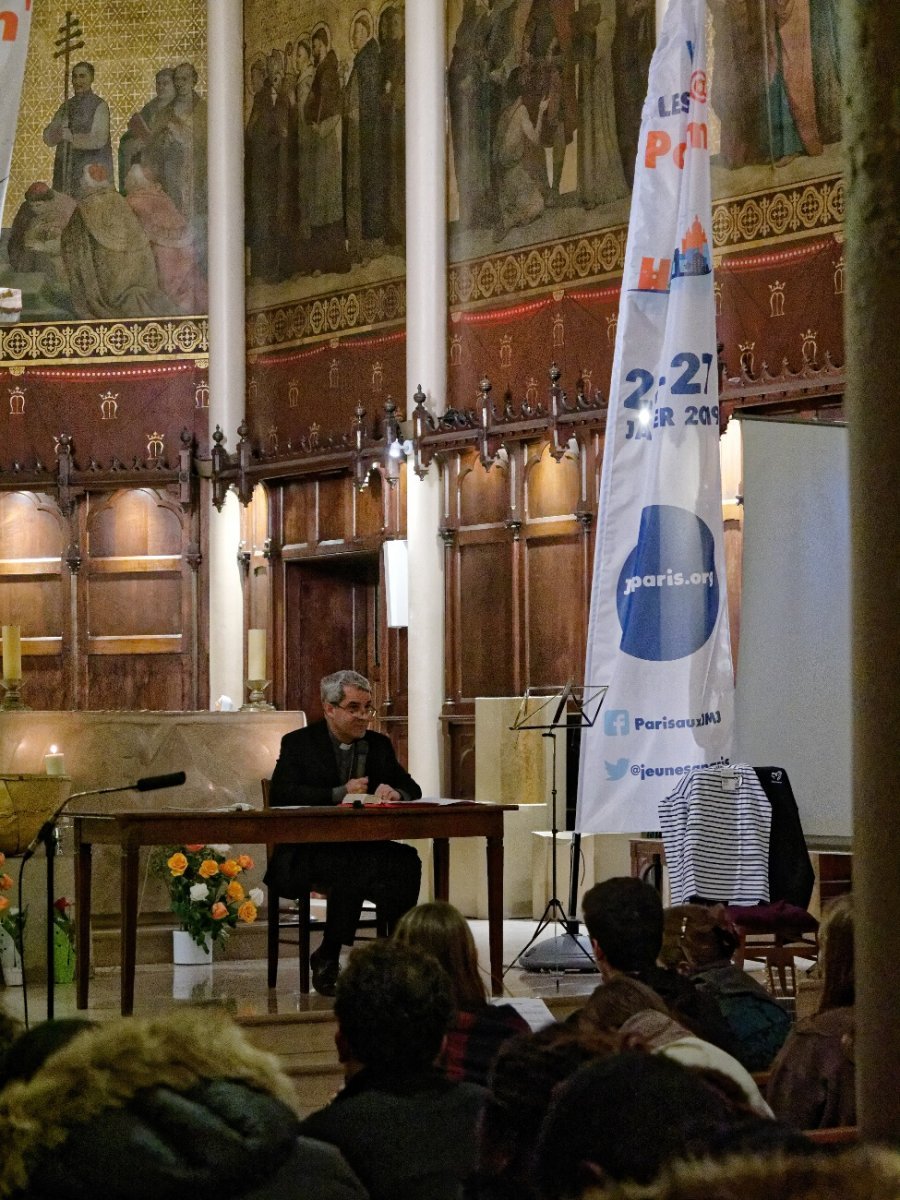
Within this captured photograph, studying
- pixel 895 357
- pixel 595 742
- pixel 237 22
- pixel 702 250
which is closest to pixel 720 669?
pixel 595 742

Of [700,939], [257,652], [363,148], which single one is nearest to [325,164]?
[363,148]

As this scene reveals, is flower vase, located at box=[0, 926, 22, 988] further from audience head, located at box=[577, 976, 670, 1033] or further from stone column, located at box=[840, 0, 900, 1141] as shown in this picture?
stone column, located at box=[840, 0, 900, 1141]

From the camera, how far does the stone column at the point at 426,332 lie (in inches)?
560

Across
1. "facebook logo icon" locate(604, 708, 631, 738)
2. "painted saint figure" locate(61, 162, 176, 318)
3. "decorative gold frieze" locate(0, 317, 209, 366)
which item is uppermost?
"painted saint figure" locate(61, 162, 176, 318)

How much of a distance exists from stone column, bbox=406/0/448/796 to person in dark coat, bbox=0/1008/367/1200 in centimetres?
1199

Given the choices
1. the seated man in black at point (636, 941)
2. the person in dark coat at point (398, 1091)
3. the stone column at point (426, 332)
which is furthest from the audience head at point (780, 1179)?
the stone column at point (426, 332)

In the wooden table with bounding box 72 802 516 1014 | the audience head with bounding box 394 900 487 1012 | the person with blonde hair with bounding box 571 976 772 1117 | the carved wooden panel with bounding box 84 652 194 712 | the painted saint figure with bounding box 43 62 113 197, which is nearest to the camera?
the person with blonde hair with bounding box 571 976 772 1117

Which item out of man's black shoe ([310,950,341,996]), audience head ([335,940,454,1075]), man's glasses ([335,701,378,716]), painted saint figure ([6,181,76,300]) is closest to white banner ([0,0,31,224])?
man's glasses ([335,701,378,716])

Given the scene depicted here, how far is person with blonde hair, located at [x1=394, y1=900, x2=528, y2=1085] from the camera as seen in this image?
11.9 feet

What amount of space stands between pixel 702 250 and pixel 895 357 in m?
6.02

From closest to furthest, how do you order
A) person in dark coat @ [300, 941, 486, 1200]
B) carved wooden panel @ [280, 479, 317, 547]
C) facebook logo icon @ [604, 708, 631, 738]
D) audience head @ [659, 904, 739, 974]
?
person in dark coat @ [300, 941, 486, 1200] → audience head @ [659, 904, 739, 974] → facebook logo icon @ [604, 708, 631, 738] → carved wooden panel @ [280, 479, 317, 547]

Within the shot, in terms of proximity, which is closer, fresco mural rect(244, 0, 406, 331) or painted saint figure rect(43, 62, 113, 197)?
fresco mural rect(244, 0, 406, 331)

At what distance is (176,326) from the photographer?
643 inches

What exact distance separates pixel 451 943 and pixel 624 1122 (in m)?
2.27
